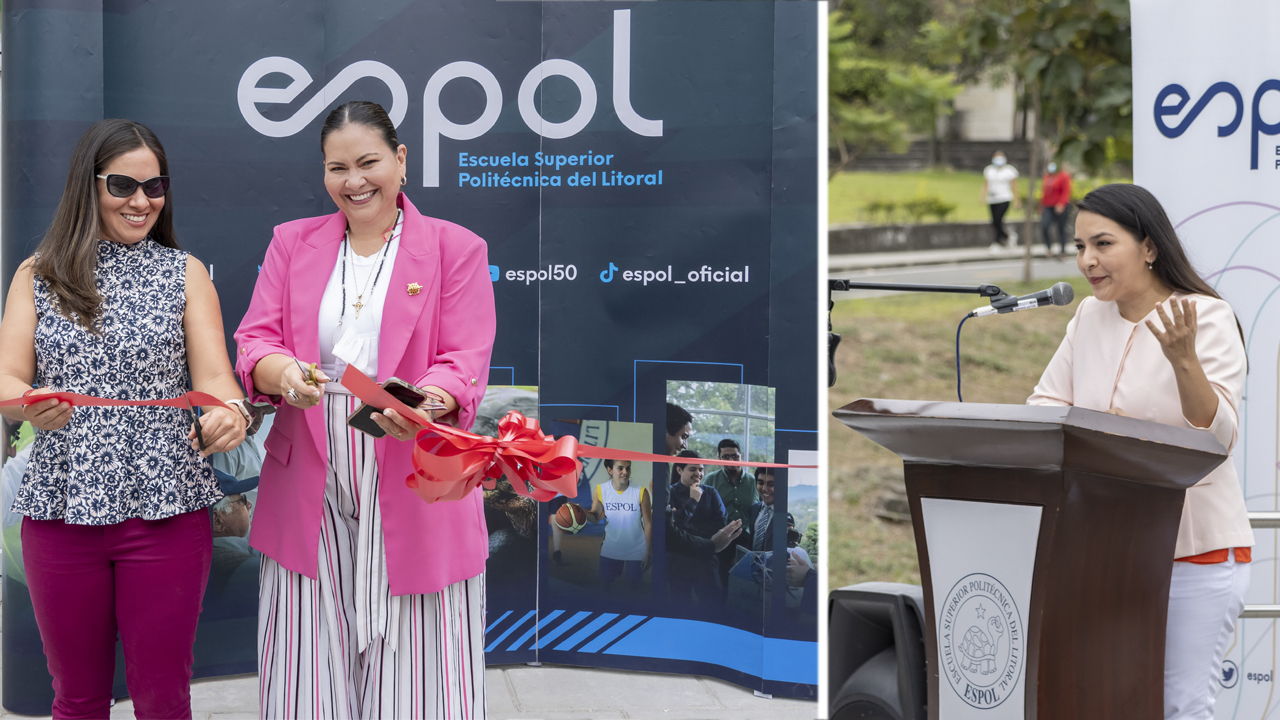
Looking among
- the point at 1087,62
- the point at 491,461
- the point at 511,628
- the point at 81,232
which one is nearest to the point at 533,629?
the point at 511,628

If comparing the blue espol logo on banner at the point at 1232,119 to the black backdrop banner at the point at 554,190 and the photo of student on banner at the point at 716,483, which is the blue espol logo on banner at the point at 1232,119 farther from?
the photo of student on banner at the point at 716,483

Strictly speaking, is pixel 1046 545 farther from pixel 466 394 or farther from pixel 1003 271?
pixel 1003 271

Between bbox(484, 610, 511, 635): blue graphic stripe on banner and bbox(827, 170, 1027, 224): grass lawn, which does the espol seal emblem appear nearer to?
bbox(484, 610, 511, 635): blue graphic stripe on banner

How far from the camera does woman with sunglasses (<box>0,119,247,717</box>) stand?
7.90 feet

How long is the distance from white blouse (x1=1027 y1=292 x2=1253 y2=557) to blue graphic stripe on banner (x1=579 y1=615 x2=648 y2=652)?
180 centimetres

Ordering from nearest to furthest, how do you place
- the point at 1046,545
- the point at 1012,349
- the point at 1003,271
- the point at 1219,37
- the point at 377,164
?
the point at 1046,545
the point at 377,164
the point at 1219,37
the point at 1012,349
the point at 1003,271

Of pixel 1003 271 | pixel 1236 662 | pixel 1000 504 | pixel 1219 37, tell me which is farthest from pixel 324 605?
pixel 1003 271

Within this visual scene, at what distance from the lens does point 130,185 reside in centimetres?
246

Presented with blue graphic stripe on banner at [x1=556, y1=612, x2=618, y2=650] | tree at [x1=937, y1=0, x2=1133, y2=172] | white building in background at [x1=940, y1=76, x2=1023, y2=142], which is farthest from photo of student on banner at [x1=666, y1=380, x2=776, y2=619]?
white building in background at [x1=940, y1=76, x2=1023, y2=142]

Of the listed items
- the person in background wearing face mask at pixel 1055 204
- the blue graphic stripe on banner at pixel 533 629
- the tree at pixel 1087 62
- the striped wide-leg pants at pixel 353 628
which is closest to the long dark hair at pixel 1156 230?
the striped wide-leg pants at pixel 353 628

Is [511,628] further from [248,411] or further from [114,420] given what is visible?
[114,420]

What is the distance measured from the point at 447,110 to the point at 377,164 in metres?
1.22

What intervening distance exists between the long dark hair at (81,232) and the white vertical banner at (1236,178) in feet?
9.81

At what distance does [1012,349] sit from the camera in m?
10.2
